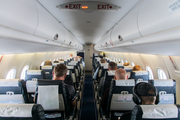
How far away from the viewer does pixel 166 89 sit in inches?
92.7

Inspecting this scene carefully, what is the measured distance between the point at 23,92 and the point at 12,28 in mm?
1581

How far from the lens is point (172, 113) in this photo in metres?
1.07

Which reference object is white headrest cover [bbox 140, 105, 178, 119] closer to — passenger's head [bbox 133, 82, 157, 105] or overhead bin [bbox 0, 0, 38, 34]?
passenger's head [bbox 133, 82, 157, 105]

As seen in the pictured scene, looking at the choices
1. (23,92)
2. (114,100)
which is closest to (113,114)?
(114,100)

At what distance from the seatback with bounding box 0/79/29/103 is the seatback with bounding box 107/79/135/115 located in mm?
1817

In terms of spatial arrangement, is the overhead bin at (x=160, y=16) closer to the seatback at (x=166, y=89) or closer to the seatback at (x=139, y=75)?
the seatback at (x=166, y=89)

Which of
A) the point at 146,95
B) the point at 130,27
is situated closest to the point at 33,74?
the point at 130,27

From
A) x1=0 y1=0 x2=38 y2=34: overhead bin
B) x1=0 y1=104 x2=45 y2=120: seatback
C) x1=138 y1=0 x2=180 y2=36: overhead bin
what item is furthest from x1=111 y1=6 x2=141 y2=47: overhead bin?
x1=0 y1=104 x2=45 y2=120: seatback

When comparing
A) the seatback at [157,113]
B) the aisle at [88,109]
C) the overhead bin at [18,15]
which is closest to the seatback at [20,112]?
the overhead bin at [18,15]

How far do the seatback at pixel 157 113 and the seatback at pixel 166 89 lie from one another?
1333 mm

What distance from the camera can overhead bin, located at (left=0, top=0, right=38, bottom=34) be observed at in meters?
1.07

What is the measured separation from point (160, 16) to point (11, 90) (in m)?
2.78

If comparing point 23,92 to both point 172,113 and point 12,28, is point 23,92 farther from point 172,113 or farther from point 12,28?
point 172,113

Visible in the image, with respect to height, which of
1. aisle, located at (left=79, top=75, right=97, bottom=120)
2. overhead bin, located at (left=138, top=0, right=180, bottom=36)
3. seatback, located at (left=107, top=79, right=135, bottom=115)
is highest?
overhead bin, located at (left=138, top=0, right=180, bottom=36)
